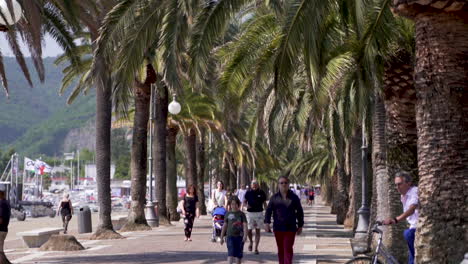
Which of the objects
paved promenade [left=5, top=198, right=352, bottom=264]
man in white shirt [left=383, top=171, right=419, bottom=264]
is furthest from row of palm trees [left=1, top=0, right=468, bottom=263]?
paved promenade [left=5, top=198, right=352, bottom=264]

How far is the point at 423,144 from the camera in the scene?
9.85 meters

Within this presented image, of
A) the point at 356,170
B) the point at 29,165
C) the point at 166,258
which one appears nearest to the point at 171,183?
the point at 356,170

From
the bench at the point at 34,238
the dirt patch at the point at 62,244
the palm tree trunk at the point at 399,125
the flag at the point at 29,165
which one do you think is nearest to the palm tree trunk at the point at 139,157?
the bench at the point at 34,238

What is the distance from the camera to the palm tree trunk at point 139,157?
29047 millimetres

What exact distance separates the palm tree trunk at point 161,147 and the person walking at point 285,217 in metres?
20.1

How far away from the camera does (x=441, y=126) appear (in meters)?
9.69

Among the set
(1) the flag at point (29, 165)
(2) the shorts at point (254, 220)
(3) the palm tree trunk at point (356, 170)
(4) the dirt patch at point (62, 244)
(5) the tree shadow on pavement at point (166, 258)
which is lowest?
(5) the tree shadow on pavement at point (166, 258)

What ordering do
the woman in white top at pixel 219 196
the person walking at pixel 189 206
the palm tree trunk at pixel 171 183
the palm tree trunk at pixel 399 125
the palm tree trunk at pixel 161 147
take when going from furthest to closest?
the palm tree trunk at pixel 171 183, the palm tree trunk at pixel 161 147, the person walking at pixel 189 206, the woman in white top at pixel 219 196, the palm tree trunk at pixel 399 125

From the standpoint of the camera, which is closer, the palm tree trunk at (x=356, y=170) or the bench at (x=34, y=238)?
the bench at (x=34, y=238)

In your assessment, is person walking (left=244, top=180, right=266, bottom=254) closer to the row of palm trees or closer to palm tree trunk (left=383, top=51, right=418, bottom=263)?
the row of palm trees

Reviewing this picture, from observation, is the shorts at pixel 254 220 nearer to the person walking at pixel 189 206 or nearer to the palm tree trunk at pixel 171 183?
the person walking at pixel 189 206

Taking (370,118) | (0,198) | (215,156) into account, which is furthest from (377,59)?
(215,156)

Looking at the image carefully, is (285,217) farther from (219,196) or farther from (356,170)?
(356,170)

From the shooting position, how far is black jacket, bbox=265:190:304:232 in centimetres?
1277
